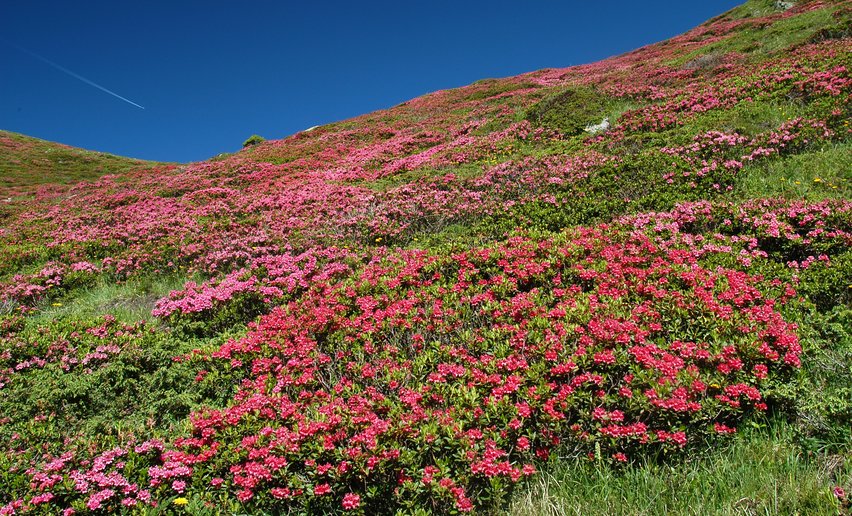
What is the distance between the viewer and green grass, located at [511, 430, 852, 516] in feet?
11.6

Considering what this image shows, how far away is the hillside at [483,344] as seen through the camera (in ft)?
13.3

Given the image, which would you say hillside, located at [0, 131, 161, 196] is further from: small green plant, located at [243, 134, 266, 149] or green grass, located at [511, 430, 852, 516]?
green grass, located at [511, 430, 852, 516]

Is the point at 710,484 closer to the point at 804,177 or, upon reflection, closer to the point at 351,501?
the point at 351,501

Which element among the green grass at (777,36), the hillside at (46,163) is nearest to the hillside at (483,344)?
the green grass at (777,36)

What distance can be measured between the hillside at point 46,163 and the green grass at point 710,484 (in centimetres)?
3870

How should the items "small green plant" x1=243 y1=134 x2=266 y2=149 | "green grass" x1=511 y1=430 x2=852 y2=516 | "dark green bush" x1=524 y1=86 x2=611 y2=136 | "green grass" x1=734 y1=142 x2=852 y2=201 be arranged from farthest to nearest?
"small green plant" x1=243 y1=134 x2=266 y2=149
"dark green bush" x1=524 y1=86 x2=611 y2=136
"green grass" x1=734 y1=142 x2=852 y2=201
"green grass" x1=511 y1=430 x2=852 y2=516

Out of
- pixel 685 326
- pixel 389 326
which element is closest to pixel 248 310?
pixel 389 326

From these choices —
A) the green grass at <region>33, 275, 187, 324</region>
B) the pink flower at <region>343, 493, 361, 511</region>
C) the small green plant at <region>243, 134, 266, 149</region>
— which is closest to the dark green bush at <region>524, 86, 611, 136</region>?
the green grass at <region>33, 275, 187, 324</region>

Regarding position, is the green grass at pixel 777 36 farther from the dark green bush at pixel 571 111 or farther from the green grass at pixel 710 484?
the green grass at pixel 710 484

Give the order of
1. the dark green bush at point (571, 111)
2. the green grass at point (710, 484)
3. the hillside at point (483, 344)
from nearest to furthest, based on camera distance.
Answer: the green grass at point (710, 484) → the hillside at point (483, 344) → the dark green bush at point (571, 111)

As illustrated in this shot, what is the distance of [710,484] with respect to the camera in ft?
12.7

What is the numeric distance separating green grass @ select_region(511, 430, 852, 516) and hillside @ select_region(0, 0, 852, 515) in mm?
25

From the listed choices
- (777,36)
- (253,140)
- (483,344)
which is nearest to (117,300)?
(483,344)

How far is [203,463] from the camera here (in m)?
4.50
